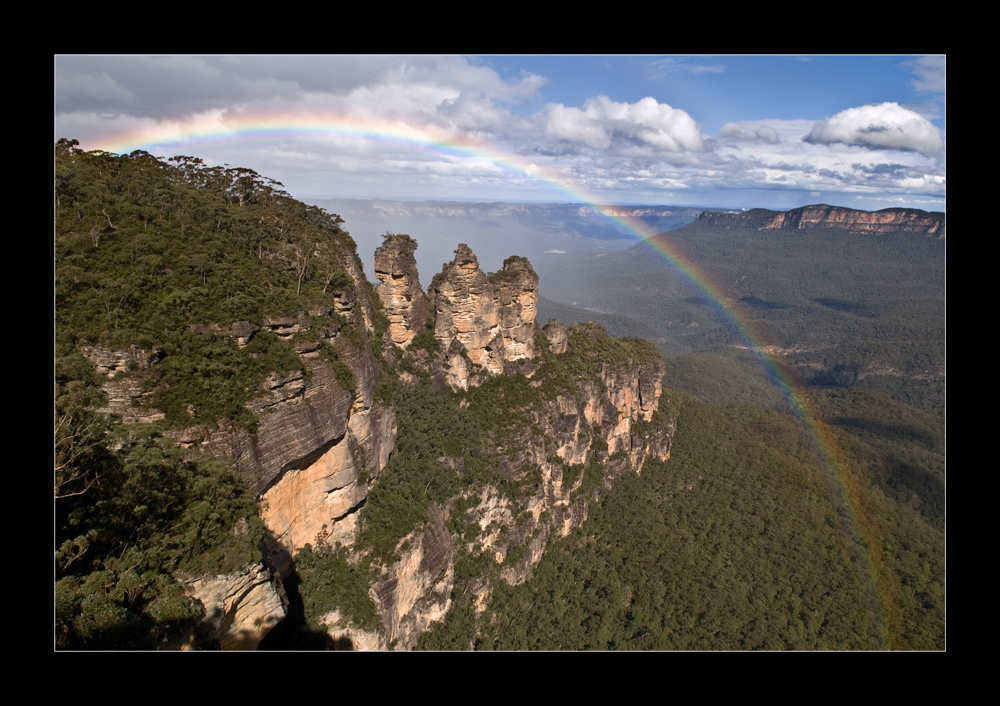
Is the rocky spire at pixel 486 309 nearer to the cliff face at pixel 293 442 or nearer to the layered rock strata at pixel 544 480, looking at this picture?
the layered rock strata at pixel 544 480

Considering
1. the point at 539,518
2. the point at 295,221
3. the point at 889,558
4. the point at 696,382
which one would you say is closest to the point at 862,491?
the point at 889,558

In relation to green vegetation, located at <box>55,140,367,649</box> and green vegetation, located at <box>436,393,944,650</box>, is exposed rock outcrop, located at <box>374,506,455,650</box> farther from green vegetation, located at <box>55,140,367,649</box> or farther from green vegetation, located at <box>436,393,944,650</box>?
green vegetation, located at <box>55,140,367,649</box>

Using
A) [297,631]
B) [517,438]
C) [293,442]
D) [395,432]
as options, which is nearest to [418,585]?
[297,631]

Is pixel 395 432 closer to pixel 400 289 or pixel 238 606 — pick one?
pixel 400 289

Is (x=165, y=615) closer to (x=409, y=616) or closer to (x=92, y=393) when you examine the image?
(x=92, y=393)

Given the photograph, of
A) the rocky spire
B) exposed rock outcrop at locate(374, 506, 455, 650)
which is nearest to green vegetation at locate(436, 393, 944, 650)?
exposed rock outcrop at locate(374, 506, 455, 650)

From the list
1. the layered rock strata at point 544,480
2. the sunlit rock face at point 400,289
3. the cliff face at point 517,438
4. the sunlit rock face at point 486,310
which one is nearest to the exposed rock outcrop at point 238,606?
the cliff face at point 517,438
